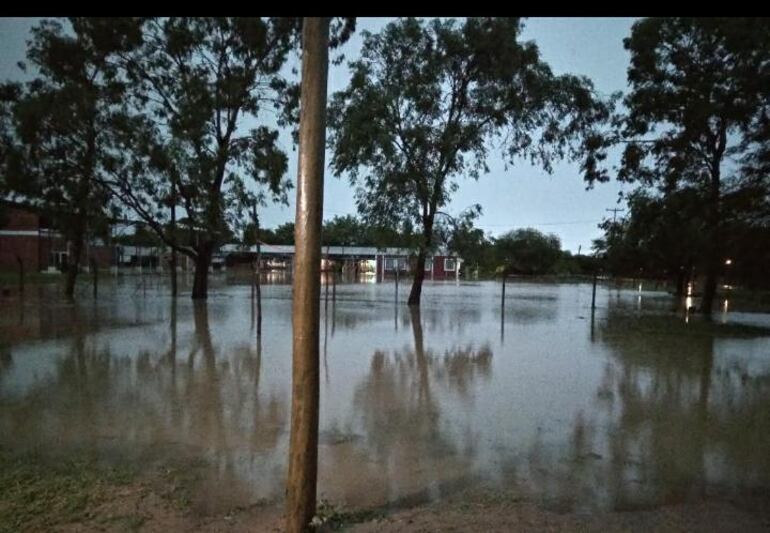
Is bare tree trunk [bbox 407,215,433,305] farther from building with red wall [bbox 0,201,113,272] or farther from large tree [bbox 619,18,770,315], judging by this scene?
building with red wall [bbox 0,201,113,272]

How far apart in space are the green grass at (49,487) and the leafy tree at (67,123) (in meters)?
17.3

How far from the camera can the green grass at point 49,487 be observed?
3.83 m

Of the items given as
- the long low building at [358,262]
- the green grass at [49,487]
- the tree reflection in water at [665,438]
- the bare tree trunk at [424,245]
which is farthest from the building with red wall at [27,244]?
the tree reflection in water at [665,438]

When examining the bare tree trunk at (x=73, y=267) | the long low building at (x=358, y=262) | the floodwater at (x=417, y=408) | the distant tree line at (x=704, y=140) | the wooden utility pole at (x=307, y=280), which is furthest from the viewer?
the long low building at (x=358, y=262)

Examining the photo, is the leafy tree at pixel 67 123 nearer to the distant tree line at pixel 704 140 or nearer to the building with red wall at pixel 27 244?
the distant tree line at pixel 704 140

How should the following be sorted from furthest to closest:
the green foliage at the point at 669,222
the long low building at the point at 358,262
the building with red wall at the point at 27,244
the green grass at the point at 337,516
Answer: the long low building at the point at 358,262, the building with red wall at the point at 27,244, the green foliage at the point at 669,222, the green grass at the point at 337,516

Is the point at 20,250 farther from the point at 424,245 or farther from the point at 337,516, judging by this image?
the point at 337,516

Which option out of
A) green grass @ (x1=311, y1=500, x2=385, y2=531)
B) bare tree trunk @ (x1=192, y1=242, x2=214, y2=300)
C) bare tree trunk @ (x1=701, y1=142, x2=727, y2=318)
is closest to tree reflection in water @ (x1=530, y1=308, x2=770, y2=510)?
green grass @ (x1=311, y1=500, x2=385, y2=531)

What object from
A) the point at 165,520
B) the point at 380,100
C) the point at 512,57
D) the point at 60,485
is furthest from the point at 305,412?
the point at 512,57


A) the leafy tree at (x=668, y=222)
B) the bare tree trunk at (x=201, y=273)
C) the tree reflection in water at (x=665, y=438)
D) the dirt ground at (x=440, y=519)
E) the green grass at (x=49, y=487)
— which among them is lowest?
the tree reflection in water at (x=665, y=438)

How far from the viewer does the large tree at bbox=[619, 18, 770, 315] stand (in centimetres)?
1507

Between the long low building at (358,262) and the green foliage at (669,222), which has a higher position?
the green foliage at (669,222)

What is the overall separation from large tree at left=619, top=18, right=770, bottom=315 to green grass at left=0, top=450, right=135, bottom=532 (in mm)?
14658
